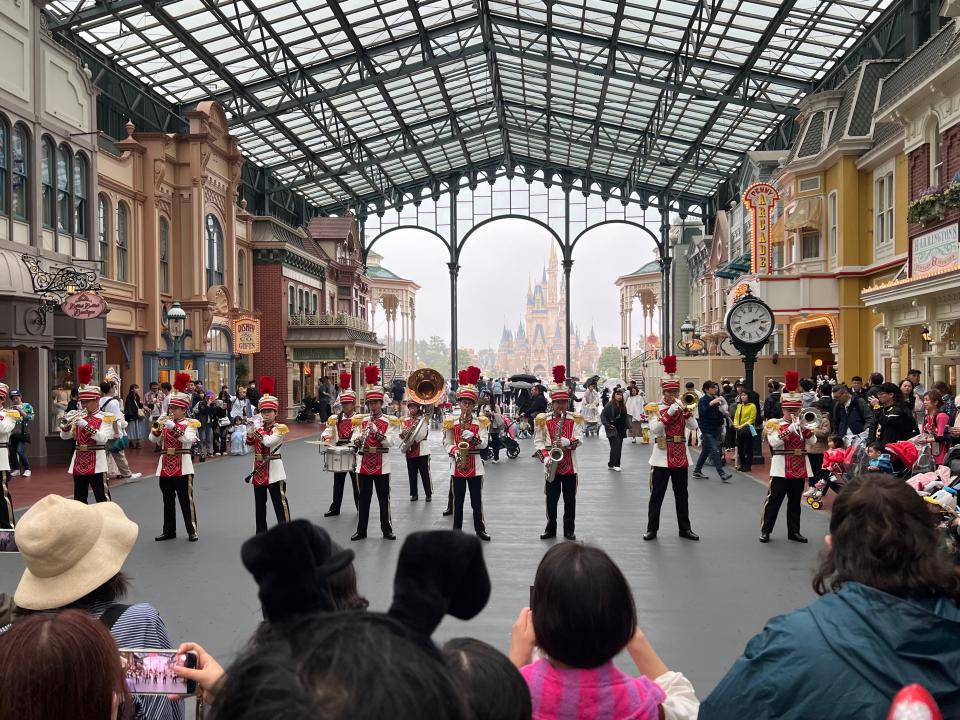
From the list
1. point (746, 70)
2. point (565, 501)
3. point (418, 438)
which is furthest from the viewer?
A: point (746, 70)

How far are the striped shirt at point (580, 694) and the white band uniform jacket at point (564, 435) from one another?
7.92m

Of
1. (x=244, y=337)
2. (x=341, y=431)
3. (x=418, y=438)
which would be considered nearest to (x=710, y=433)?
(x=418, y=438)

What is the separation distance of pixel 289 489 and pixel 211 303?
13.8 metres

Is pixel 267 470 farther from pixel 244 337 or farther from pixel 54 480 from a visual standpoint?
pixel 244 337

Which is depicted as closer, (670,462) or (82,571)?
(82,571)

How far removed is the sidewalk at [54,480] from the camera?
13671mm

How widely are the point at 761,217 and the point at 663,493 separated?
17455 mm

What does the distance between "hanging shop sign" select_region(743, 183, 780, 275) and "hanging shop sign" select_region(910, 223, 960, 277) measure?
7.17m

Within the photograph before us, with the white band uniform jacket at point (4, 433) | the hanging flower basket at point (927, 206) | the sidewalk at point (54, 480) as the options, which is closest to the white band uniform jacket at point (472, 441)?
the sidewalk at point (54, 480)

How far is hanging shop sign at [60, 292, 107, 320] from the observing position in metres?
17.4

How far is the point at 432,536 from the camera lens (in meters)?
1.58

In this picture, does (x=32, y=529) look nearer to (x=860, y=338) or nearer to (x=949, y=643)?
(x=949, y=643)

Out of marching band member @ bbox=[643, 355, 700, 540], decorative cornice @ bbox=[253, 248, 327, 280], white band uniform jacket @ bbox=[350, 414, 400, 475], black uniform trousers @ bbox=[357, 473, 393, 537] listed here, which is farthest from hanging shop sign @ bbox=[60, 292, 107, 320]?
decorative cornice @ bbox=[253, 248, 327, 280]

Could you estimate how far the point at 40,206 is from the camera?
1847 cm
